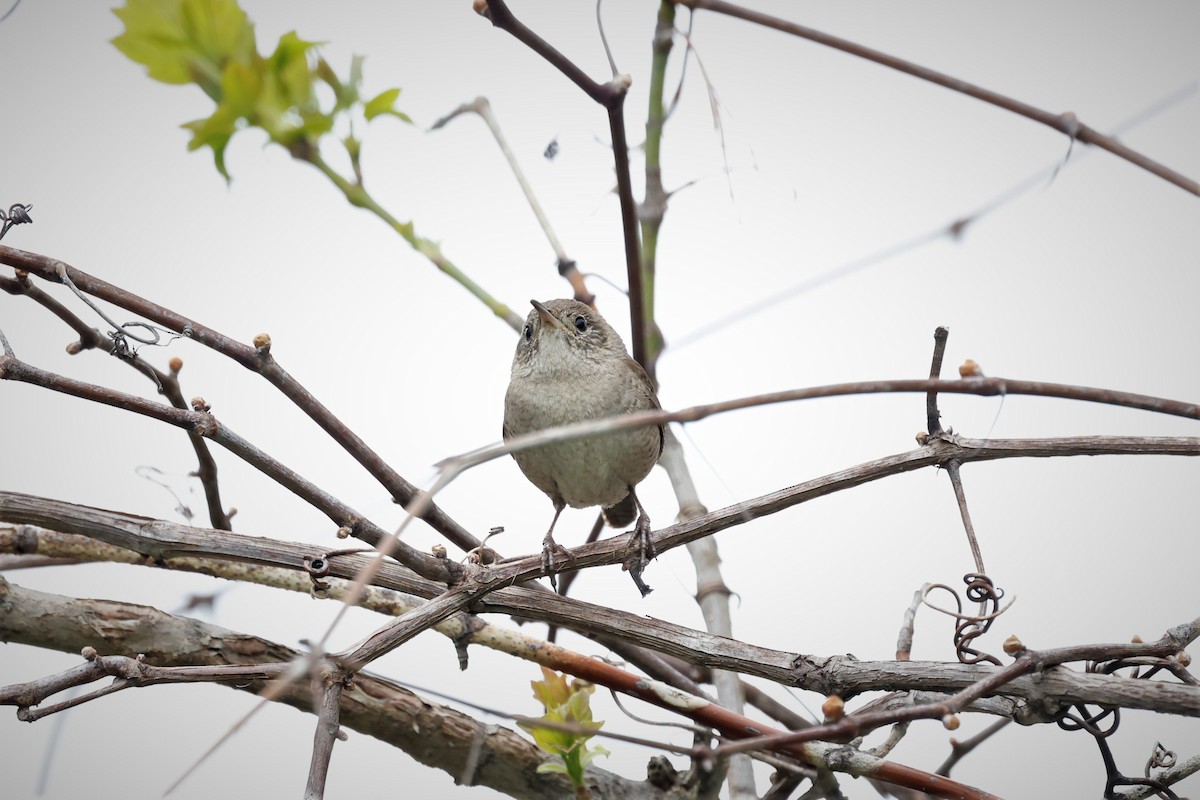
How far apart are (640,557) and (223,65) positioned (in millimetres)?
930

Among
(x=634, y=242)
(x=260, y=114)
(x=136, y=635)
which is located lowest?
(x=136, y=635)

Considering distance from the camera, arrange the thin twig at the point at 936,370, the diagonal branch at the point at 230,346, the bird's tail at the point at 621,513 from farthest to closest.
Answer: the bird's tail at the point at 621,513, the diagonal branch at the point at 230,346, the thin twig at the point at 936,370

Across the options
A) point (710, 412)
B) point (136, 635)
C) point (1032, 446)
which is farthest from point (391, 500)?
point (1032, 446)

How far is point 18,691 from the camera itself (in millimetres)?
1190

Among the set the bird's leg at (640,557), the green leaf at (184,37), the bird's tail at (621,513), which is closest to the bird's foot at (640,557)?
the bird's leg at (640,557)

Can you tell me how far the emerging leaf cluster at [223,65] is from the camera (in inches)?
53.9

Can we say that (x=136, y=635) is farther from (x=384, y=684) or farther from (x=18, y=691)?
(x=18, y=691)

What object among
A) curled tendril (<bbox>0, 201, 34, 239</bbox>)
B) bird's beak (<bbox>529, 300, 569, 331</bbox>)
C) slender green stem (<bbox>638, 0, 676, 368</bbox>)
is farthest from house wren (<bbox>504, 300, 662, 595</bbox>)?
curled tendril (<bbox>0, 201, 34, 239</bbox>)

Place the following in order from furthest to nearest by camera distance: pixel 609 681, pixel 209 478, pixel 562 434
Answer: pixel 209 478 → pixel 609 681 → pixel 562 434

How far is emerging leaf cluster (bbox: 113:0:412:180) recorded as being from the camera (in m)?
1.37

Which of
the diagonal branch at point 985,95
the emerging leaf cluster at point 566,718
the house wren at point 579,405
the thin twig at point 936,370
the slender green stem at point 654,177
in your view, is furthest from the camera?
the house wren at point 579,405

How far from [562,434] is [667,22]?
4.11 feet

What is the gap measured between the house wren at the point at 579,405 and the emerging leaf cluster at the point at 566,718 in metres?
0.50

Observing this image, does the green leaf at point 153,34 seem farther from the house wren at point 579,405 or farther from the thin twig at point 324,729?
the house wren at point 579,405
